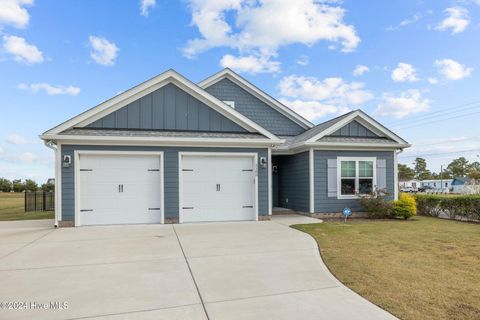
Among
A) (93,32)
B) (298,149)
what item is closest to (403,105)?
(298,149)

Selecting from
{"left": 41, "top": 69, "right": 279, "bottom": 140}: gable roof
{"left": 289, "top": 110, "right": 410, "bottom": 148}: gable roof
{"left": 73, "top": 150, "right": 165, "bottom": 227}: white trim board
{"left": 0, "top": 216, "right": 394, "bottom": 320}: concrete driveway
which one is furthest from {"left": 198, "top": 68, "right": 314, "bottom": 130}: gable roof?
{"left": 0, "top": 216, "right": 394, "bottom": 320}: concrete driveway

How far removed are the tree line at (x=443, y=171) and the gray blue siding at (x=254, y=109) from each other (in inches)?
1997

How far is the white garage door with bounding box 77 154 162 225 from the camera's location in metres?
9.80

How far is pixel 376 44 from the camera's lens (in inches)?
633

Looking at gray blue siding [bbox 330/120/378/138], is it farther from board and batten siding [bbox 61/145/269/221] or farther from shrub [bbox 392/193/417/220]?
board and batten siding [bbox 61/145/269/221]

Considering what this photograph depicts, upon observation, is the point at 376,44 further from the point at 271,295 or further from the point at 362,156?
the point at 271,295

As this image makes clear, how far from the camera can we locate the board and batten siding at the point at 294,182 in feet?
40.3

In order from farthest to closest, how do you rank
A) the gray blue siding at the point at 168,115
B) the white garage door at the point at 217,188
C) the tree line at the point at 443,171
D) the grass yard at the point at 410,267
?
1. the tree line at the point at 443,171
2. the white garage door at the point at 217,188
3. the gray blue siding at the point at 168,115
4. the grass yard at the point at 410,267

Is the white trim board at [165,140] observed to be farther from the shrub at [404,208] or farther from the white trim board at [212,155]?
the shrub at [404,208]

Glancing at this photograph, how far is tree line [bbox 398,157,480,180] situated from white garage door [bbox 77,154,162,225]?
188 feet

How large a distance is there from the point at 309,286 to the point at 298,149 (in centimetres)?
856

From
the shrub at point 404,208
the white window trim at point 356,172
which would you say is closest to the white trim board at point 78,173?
the white window trim at point 356,172

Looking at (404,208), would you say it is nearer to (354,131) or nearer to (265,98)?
(354,131)

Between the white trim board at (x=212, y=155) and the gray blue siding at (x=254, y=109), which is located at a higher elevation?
the gray blue siding at (x=254, y=109)
